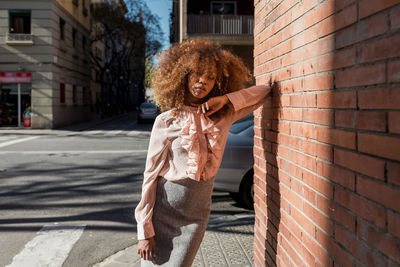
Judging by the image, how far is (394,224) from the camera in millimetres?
1235

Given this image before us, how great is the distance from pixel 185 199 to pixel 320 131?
85cm

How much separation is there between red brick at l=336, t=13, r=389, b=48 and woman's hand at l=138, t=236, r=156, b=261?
1.42 metres

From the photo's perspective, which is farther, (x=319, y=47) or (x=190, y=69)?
(x=190, y=69)

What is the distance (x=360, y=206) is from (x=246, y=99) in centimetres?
106

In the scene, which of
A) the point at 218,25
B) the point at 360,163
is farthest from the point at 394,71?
the point at 218,25

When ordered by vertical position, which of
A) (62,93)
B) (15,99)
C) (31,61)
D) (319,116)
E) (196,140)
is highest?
(31,61)

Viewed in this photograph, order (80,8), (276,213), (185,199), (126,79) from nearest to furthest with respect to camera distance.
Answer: (185,199)
(276,213)
(80,8)
(126,79)

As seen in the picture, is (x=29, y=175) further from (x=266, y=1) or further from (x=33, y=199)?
(x=266, y=1)

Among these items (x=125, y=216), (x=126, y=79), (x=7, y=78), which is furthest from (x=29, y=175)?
(x=126, y=79)

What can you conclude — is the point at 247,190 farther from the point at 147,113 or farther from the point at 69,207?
the point at 147,113

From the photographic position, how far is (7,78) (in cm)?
2230

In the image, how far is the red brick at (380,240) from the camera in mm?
1233

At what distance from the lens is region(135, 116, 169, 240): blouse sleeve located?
2223 millimetres

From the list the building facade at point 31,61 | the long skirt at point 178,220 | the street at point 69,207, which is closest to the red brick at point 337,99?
the long skirt at point 178,220
